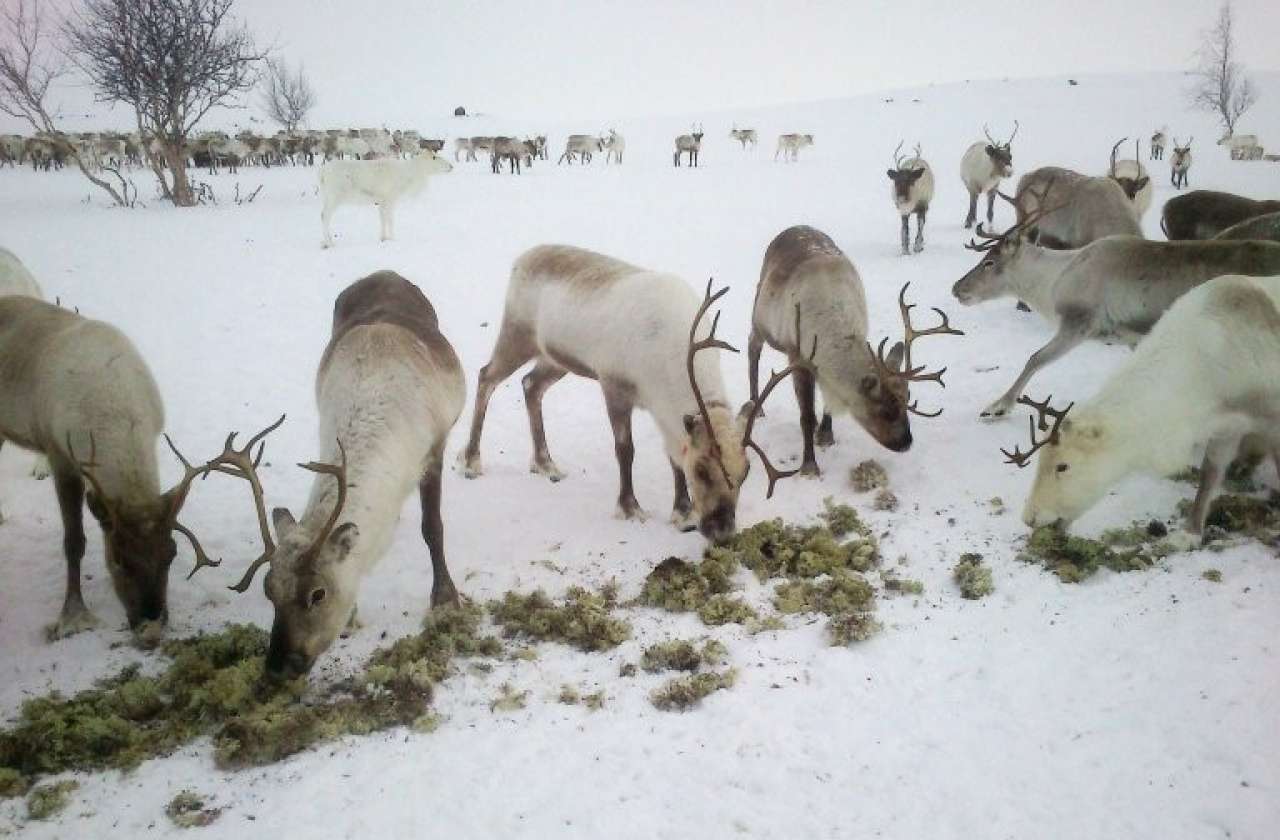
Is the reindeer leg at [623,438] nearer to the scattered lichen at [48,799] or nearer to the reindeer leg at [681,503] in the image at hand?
the reindeer leg at [681,503]

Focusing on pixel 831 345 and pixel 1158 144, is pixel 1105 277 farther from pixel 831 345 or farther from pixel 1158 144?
pixel 1158 144

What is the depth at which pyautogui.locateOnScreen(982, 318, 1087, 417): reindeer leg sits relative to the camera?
21.1 feet

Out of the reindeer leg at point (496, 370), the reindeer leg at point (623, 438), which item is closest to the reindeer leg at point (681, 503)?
the reindeer leg at point (623, 438)

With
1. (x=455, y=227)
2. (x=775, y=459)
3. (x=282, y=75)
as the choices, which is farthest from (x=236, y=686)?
(x=282, y=75)

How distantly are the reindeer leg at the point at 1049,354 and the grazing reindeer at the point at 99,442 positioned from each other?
5.95 meters

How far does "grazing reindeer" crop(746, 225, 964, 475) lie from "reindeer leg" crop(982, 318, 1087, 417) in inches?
46.6

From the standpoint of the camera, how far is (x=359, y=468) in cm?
355

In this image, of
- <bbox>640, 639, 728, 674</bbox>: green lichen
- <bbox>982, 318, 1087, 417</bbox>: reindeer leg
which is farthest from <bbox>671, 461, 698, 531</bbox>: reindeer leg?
<bbox>982, 318, 1087, 417</bbox>: reindeer leg

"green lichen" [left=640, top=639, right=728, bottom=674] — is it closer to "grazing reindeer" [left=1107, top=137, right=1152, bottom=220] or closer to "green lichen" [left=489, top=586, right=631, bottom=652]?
"green lichen" [left=489, top=586, right=631, bottom=652]

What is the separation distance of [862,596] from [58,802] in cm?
359

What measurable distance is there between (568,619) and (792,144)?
35118mm

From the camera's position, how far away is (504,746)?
3.26 metres

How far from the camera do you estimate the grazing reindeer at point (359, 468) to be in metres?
3.22

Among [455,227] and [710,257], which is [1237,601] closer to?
[710,257]
